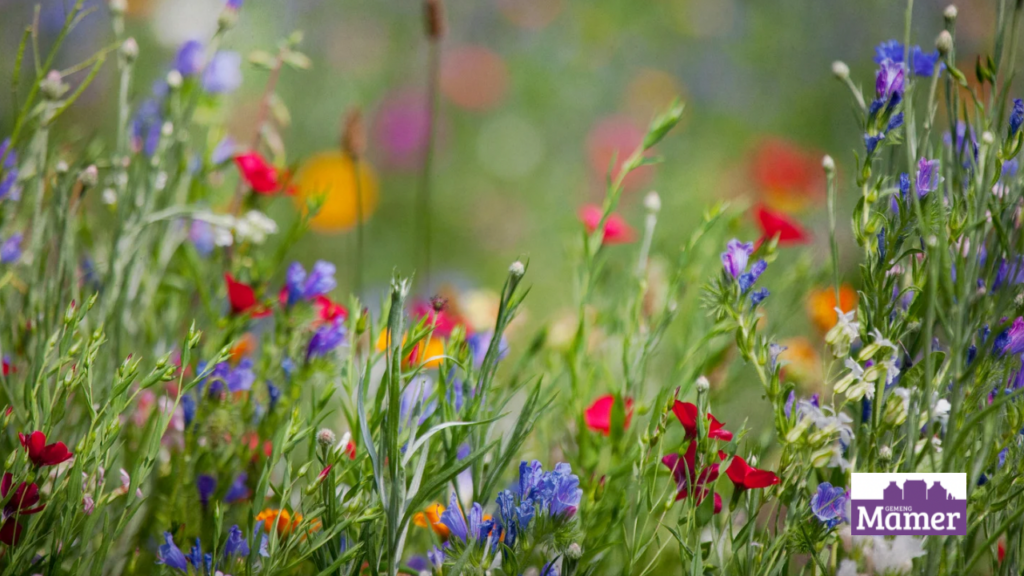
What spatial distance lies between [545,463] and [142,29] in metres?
2.04

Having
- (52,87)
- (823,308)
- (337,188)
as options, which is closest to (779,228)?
(823,308)

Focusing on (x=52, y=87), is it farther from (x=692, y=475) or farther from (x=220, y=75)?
(x=692, y=475)

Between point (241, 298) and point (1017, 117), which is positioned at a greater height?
point (1017, 117)

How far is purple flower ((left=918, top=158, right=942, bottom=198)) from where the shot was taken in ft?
1.77

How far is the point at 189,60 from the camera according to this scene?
912 mm

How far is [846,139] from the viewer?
219 centimetres

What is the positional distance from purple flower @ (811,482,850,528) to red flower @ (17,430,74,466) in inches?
20.3

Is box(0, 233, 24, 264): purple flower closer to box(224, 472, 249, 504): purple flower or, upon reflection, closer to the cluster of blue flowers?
box(224, 472, 249, 504): purple flower

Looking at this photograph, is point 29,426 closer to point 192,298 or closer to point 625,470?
point 192,298

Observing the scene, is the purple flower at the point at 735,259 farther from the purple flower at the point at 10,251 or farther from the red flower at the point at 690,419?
the purple flower at the point at 10,251

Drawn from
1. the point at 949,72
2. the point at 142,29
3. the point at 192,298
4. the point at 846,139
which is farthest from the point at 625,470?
the point at 142,29

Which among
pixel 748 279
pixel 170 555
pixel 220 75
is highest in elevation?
pixel 220 75

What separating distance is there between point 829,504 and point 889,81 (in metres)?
0.31

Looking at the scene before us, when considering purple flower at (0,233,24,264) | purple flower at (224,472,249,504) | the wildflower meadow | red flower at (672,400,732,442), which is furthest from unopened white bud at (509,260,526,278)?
purple flower at (0,233,24,264)
